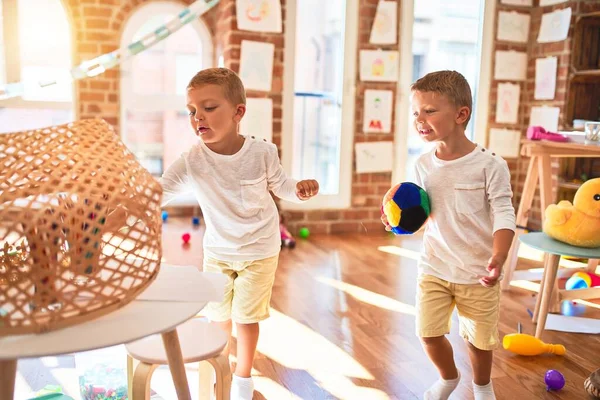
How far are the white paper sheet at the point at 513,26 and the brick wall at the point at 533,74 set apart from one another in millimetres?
33

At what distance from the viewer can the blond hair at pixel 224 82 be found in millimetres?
1494

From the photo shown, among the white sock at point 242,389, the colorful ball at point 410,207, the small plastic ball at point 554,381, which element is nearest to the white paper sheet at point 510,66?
the small plastic ball at point 554,381

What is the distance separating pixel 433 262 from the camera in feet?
5.11

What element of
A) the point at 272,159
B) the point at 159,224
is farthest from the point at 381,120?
the point at 159,224

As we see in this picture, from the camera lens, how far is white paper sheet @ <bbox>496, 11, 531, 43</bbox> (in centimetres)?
432

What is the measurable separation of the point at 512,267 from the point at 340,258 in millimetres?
981

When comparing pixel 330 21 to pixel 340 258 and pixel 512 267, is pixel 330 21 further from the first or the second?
pixel 512 267

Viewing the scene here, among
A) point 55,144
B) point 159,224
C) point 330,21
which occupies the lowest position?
point 159,224

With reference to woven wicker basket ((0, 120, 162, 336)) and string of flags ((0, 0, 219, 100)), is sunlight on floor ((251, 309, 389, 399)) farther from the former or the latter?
string of flags ((0, 0, 219, 100))

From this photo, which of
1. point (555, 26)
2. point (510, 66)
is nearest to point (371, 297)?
point (510, 66)

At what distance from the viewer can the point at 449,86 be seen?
1.49m

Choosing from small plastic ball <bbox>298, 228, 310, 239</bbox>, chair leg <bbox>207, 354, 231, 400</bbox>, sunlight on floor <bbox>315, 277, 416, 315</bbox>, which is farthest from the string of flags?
chair leg <bbox>207, 354, 231, 400</bbox>

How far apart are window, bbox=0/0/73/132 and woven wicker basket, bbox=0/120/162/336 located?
331 cm

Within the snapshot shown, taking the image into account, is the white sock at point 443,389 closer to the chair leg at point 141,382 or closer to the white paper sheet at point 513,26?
the chair leg at point 141,382
